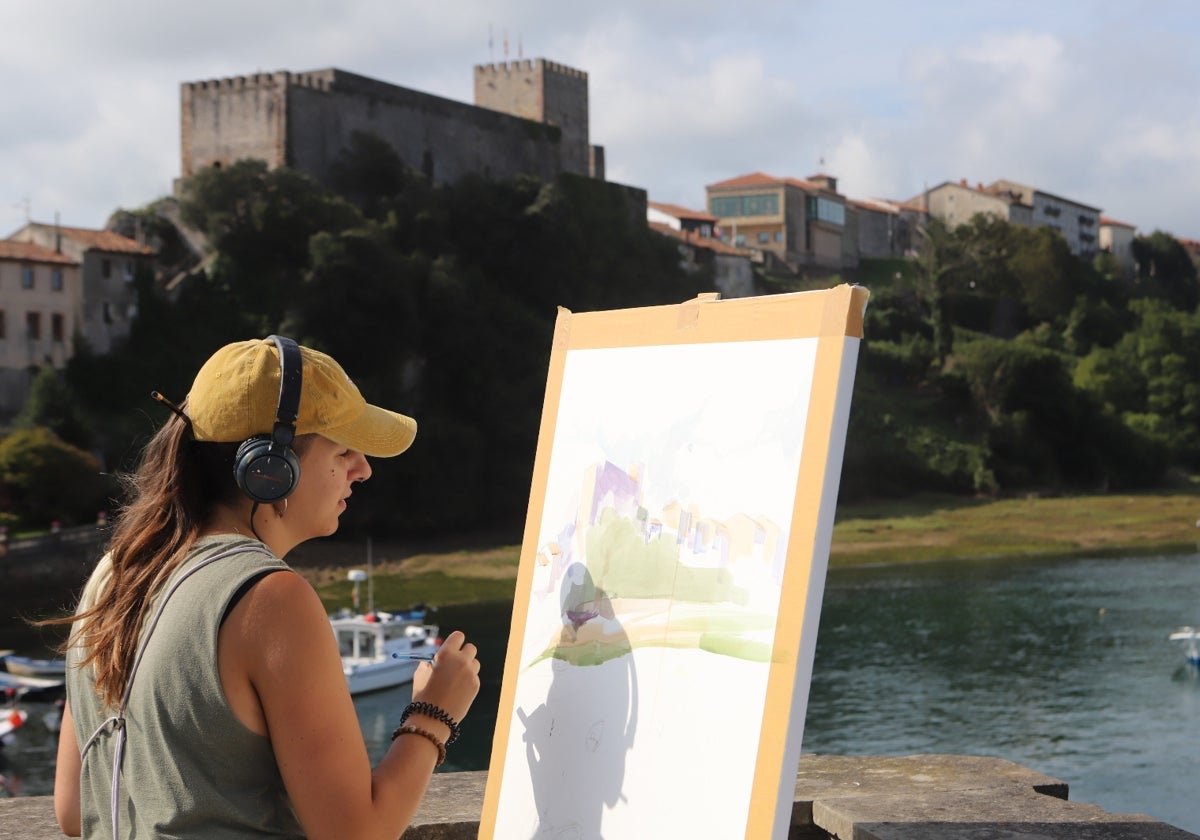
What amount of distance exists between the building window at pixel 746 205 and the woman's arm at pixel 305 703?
67.5m

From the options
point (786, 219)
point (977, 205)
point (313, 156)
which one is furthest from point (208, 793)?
point (977, 205)

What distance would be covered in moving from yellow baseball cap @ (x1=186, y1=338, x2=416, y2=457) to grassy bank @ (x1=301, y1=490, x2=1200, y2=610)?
28.7 meters

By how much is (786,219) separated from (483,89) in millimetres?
20467

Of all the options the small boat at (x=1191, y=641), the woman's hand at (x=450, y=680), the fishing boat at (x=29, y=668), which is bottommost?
the fishing boat at (x=29, y=668)

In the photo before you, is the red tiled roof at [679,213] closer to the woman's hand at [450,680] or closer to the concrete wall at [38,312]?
the concrete wall at [38,312]

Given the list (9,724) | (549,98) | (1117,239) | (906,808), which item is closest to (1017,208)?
(1117,239)

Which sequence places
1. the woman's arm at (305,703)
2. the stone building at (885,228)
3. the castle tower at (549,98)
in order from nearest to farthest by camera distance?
the woman's arm at (305,703) → the castle tower at (549,98) → the stone building at (885,228)

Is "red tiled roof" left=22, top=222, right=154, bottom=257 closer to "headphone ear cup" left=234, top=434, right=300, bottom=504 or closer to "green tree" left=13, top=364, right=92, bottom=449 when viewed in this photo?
"green tree" left=13, top=364, right=92, bottom=449

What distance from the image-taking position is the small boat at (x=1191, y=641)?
76.2 feet

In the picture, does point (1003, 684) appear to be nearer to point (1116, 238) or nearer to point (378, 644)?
point (378, 644)

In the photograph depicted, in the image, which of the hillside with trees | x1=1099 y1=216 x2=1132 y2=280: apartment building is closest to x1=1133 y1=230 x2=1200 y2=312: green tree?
x1=1099 y1=216 x2=1132 y2=280: apartment building

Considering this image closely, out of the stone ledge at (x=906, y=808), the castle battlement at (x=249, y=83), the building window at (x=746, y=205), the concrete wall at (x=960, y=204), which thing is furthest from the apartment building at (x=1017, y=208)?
the stone ledge at (x=906, y=808)

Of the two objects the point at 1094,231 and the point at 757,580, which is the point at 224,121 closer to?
the point at 757,580

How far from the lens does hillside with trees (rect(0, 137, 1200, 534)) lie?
3544cm
